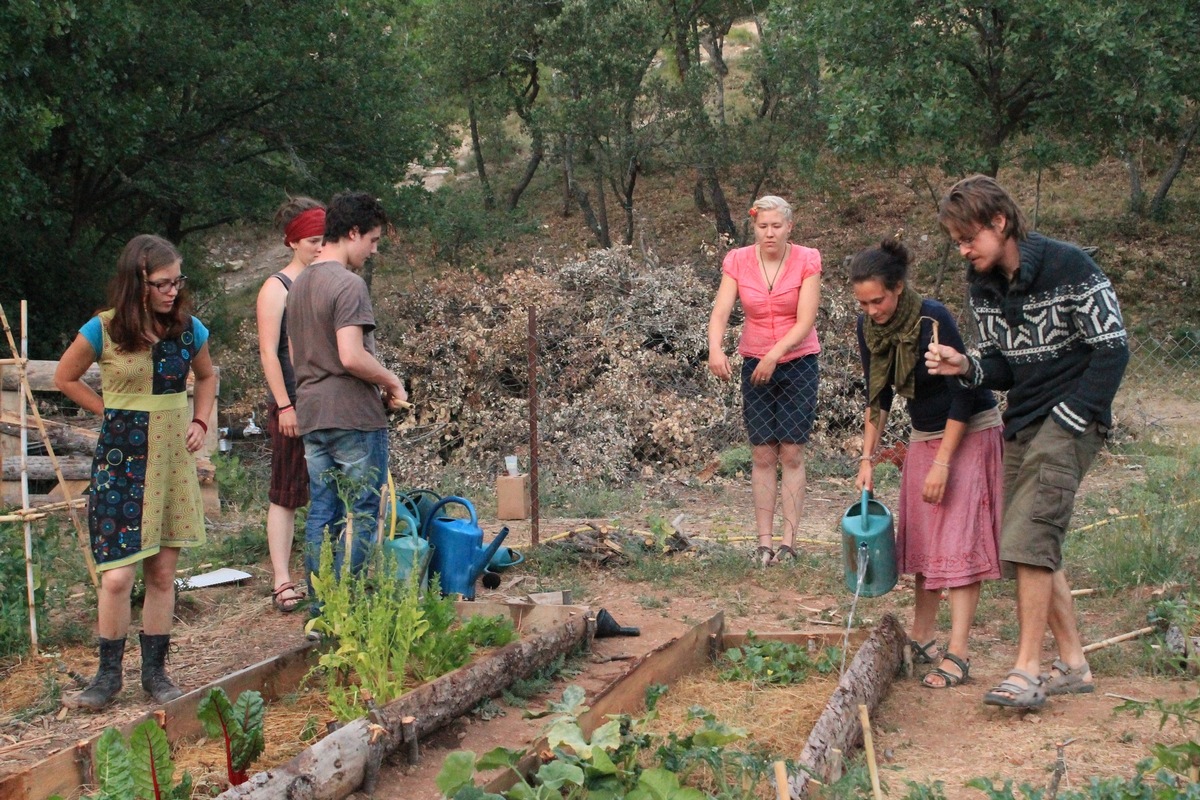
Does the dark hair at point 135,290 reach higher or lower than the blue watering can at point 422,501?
higher

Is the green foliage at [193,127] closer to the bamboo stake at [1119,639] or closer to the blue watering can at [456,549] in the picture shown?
the blue watering can at [456,549]

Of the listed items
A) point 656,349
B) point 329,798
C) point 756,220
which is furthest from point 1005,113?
point 329,798

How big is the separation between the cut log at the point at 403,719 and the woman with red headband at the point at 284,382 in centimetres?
157

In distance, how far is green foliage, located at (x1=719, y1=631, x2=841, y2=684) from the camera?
457 cm

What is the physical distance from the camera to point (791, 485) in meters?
6.34

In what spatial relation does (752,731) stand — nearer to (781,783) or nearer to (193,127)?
(781,783)

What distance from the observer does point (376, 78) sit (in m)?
16.2

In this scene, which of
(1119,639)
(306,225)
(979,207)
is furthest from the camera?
(306,225)

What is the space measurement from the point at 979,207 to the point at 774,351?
2301mm

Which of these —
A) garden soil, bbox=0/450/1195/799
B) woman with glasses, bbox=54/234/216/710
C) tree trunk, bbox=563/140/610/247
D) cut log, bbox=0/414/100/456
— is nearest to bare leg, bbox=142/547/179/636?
woman with glasses, bbox=54/234/216/710

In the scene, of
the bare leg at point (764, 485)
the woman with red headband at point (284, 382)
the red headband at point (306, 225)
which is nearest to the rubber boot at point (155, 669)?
the woman with red headband at point (284, 382)

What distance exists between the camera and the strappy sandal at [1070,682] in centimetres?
422

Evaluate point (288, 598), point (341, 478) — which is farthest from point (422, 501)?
point (341, 478)

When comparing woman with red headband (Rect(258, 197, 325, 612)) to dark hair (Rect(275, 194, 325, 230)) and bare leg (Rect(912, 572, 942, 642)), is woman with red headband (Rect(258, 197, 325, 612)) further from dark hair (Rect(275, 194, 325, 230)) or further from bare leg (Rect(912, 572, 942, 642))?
bare leg (Rect(912, 572, 942, 642))
